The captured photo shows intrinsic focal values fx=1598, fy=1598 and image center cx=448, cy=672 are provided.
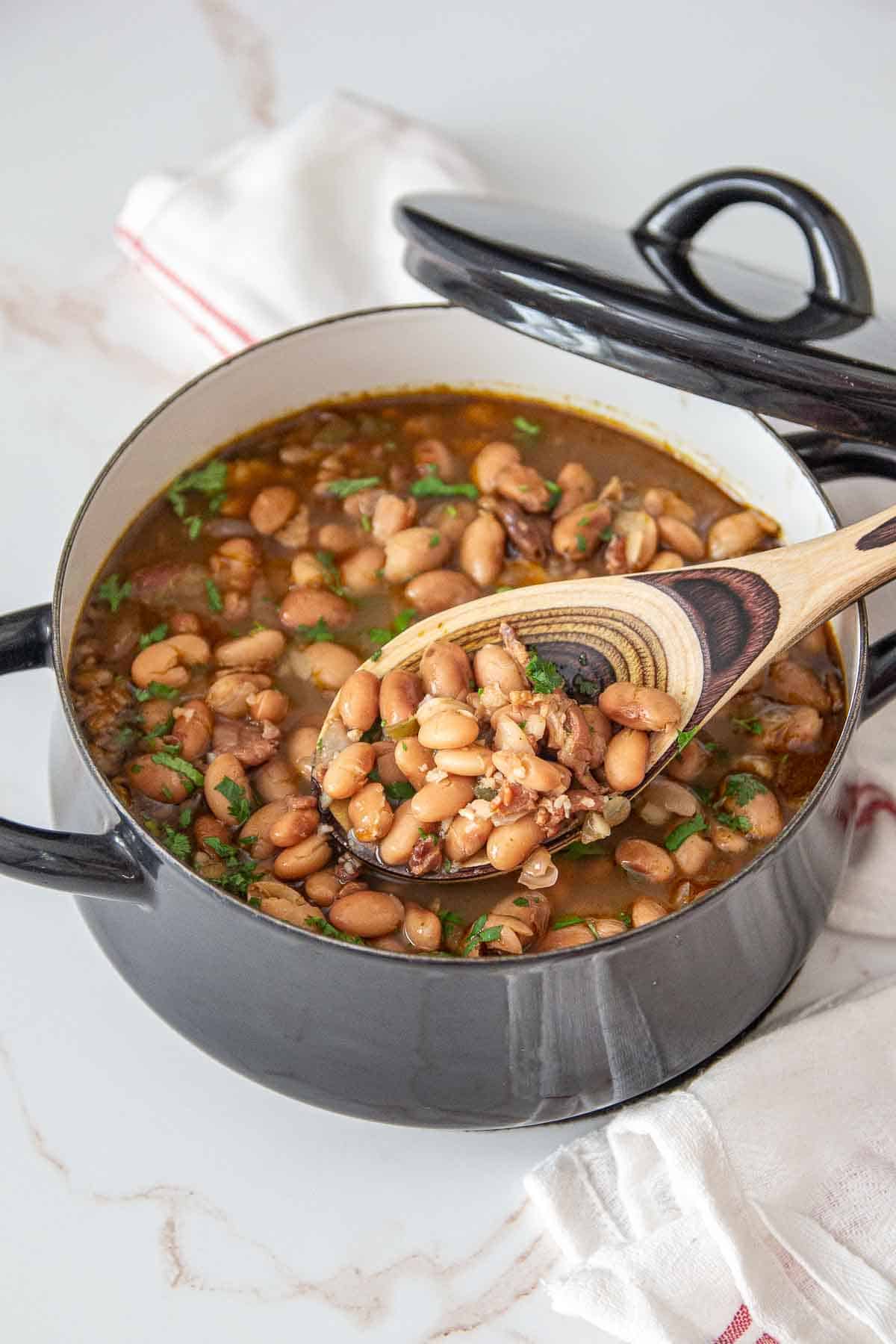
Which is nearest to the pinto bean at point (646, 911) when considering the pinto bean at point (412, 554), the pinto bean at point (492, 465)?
the pinto bean at point (412, 554)

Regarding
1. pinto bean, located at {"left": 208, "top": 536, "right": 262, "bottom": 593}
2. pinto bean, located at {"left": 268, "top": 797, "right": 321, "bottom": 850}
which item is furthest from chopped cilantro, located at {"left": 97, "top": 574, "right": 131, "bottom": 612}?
pinto bean, located at {"left": 268, "top": 797, "right": 321, "bottom": 850}

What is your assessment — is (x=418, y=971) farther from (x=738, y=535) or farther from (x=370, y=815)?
(x=738, y=535)

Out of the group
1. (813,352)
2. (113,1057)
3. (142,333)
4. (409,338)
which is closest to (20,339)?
(142,333)

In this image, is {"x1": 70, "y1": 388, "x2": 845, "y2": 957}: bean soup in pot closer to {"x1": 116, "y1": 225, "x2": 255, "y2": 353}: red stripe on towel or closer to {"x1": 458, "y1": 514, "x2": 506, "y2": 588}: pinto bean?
{"x1": 458, "y1": 514, "x2": 506, "y2": 588}: pinto bean

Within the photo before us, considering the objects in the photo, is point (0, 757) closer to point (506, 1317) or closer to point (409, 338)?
point (409, 338)

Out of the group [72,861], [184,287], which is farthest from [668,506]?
[72,861]

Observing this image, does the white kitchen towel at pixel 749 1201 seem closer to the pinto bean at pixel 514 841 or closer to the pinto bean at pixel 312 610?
the pinto bean at pixel 514 841
